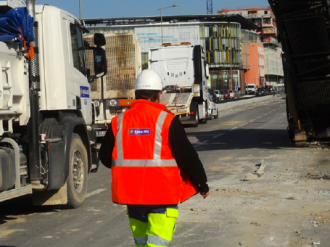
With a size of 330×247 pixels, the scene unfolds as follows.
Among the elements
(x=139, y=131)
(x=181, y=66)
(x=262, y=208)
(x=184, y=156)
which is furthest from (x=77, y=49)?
(x=181, y=66)

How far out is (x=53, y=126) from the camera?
7.97 meters

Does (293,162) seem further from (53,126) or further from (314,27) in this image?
(53,126)

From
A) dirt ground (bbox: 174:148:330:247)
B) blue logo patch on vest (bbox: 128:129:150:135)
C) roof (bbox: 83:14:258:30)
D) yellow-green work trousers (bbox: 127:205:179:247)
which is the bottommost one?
dirt ground (bbox: 174:148:330:247)

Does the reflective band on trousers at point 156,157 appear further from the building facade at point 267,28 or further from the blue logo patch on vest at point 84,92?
the building facade at point 267,28

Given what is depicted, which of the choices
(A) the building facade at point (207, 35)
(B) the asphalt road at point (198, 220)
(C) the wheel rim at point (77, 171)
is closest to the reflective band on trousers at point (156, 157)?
(B) the asphalt road at point (198, 220)

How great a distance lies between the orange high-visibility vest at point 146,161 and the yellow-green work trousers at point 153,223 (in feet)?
0.24

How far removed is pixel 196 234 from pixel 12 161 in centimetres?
230

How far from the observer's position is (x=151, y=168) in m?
4.03

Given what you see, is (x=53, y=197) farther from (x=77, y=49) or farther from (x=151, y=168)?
(x=151, y=168)

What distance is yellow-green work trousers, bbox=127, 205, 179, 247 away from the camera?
397cm

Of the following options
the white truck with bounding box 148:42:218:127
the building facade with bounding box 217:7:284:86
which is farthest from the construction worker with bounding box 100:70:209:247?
the building facade with bounding box 217:7:284:86

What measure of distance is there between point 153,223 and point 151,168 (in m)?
0.37

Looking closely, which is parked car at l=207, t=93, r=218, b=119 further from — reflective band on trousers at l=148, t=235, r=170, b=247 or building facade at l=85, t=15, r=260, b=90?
building facade at l=85, t=15, r=260, b=90

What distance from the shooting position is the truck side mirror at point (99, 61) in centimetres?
906
